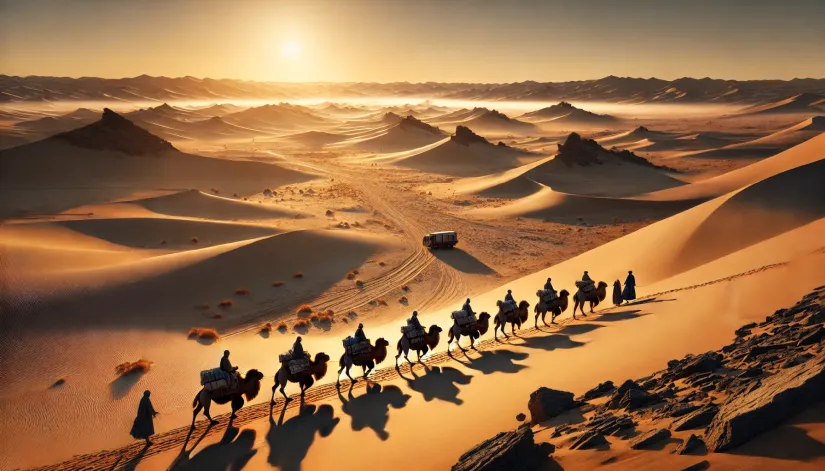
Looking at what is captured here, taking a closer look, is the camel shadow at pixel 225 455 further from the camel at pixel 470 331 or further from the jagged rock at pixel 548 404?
the camel at pixel 470 331

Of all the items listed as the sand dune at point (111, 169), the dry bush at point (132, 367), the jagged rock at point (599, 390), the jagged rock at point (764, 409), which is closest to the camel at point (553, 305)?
the jagged rock at point (599, 390)

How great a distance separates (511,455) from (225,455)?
5.68m

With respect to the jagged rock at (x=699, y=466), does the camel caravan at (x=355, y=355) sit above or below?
below

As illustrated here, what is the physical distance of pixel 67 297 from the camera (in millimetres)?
18953

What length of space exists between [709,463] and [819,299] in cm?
794

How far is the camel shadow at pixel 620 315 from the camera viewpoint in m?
15.2

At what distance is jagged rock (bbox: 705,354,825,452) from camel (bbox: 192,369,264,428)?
8.78 metres

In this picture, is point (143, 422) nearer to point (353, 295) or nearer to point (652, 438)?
point (652, 438)

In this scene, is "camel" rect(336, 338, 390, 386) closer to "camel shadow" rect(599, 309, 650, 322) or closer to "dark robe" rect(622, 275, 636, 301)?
"camel shadow" rect(599, 309, 650, 322)

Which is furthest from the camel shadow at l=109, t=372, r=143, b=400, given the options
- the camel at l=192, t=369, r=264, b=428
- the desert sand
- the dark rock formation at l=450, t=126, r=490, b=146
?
the dark rock formation at l=450, t=126, r=490, b=146

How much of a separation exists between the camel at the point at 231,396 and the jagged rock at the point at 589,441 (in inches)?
280

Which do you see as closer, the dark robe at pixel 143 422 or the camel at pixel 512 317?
the dark robe at pixel 143 422

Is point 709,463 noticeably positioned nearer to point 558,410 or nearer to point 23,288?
point 558,410

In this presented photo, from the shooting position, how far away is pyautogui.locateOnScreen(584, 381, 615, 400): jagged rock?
9492 millimetres
